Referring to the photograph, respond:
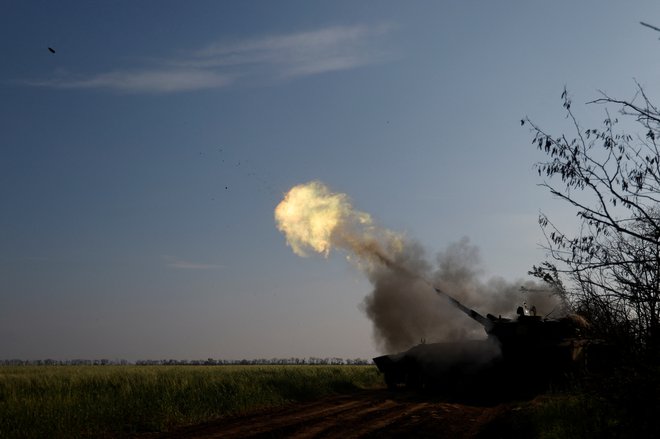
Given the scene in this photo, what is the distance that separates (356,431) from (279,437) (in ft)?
6.62

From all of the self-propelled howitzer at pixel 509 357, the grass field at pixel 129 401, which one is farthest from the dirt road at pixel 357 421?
the self-propelled howitzer at pixel 509 357

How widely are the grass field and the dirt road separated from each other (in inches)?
57.8

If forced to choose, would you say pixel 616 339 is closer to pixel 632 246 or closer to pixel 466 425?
pixel 632 246

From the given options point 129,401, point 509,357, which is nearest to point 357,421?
point 129,401

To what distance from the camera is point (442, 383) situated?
2652 centimetres

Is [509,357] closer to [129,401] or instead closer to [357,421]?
[357,421]

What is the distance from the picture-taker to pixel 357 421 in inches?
633

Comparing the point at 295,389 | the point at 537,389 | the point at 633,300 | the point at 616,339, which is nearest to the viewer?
the point at 633,300

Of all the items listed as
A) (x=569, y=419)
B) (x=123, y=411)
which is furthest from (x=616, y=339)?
(x=123, y=411)

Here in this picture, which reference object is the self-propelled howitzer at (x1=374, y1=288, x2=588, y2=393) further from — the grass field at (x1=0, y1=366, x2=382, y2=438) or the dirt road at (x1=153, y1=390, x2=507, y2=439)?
the grass field at (x1=0, y1=366, x2=382, y2=438)

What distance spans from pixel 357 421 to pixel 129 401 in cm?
736

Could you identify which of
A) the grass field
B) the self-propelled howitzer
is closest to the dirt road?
the grass field

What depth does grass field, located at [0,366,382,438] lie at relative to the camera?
14641mm

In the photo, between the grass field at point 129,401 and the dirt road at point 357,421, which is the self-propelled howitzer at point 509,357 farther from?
the grass field at point 129,401
